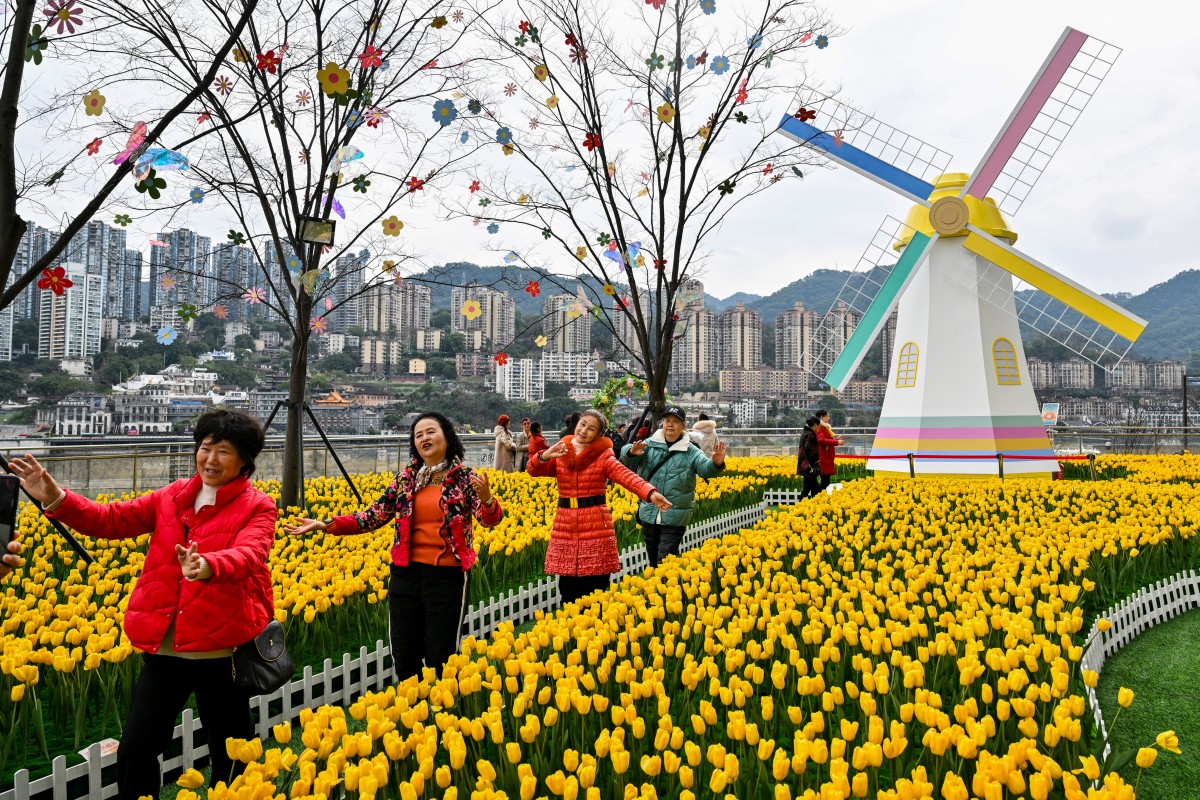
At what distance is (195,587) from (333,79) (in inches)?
208

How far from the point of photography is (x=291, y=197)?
905cm

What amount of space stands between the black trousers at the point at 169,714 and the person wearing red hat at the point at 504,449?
12107 mm

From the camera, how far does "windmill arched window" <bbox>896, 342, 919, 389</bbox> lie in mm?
16094

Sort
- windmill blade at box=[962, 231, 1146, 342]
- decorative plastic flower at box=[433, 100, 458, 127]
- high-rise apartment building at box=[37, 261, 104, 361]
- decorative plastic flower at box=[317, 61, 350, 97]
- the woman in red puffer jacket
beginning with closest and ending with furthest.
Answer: the woman in red puffer jacket
decorative plastic flower at box=[317, 61, 350, 97]
decorative plastic flower at box=[433, 100, 458, 127]
windmill blade at box=[962, 231, 1146, 342]
high-rise apartment building at box=[37, 261, 104, 361]

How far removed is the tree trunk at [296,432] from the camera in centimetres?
881

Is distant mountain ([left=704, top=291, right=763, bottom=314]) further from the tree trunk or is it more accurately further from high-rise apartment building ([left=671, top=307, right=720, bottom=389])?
the tree trunk

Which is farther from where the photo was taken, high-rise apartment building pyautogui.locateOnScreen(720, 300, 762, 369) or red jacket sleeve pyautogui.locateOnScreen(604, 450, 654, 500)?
high-rise apartment building pyautogui.locateOnScreen(720, 300, 762, 369)

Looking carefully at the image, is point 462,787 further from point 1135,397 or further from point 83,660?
point 1135,397

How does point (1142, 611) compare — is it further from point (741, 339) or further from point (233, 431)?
point (741, 339)

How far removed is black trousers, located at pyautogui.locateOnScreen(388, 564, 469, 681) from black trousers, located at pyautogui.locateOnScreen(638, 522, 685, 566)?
9.00 feet

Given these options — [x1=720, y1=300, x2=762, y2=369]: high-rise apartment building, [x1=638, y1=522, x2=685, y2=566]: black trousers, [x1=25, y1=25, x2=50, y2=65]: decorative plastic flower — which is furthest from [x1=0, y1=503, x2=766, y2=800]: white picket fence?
[x1=720, y1=300, x2=762, y2=369]: high-rise apartment building

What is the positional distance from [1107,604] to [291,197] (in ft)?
28.9

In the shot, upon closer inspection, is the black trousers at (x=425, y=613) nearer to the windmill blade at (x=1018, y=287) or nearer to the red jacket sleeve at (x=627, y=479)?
the red jacket sleeve at (x=627, y=479)

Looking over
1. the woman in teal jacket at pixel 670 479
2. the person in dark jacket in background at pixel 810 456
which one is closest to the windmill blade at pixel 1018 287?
the person in dark jacket in background at pixel 810 456
